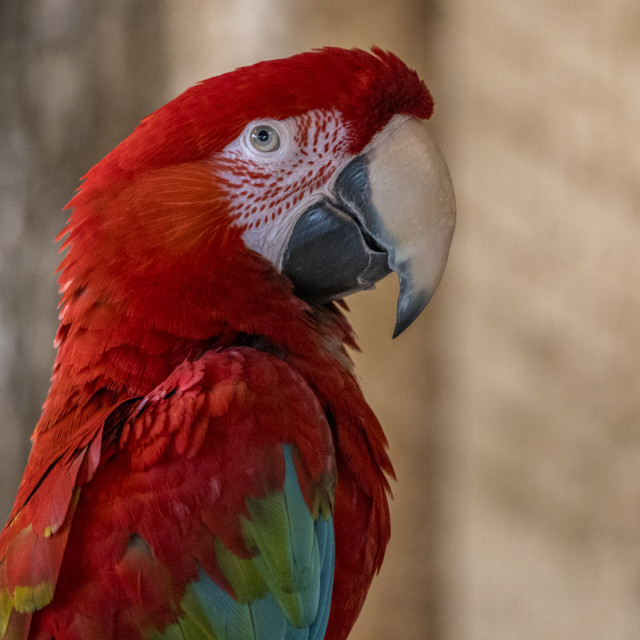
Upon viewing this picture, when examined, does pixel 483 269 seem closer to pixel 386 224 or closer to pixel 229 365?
pixel 386 224

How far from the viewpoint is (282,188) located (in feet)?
2.76

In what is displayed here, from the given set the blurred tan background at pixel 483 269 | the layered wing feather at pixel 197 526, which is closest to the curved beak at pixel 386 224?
the layered wing feather at pixel 197 526

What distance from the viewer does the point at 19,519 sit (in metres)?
0.75

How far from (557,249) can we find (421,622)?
36.9 inches

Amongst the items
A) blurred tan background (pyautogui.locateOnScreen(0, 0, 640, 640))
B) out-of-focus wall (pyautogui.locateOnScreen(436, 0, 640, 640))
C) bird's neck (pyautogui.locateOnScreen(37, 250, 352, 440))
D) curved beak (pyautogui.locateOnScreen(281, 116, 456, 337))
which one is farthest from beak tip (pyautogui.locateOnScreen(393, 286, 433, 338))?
out-of-focus wall (pyautogui.locateOnScreen(436, 0, 640, 640))

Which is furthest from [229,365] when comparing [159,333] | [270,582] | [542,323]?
[542,323]

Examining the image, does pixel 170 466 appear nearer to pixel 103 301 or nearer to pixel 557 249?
pixel 103 301

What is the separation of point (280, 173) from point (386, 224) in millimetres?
135

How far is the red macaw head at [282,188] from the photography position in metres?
0.80

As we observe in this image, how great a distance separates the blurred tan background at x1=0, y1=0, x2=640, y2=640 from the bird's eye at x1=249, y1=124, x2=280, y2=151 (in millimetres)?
823

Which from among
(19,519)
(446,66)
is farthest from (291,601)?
(446,66)

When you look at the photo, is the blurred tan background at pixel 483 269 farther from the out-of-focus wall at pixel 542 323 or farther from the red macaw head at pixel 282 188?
the red macaw head at pixel 282 188

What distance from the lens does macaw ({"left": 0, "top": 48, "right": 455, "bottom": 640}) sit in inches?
26.7

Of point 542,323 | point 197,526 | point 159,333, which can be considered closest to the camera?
point 197,526
